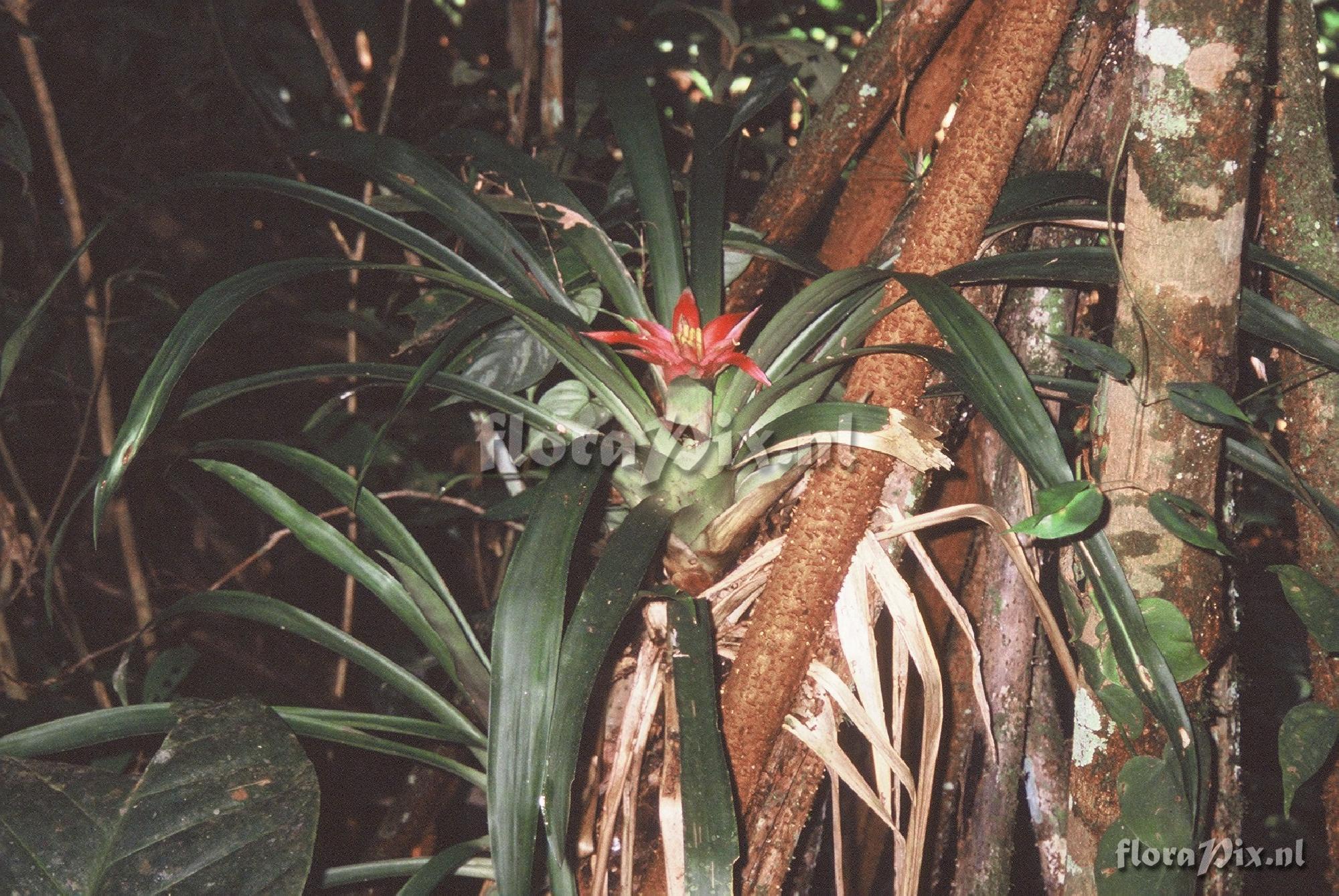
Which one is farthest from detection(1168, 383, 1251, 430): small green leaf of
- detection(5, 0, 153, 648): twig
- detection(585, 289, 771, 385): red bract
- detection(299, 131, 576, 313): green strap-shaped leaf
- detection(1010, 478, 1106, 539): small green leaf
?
detection(5, 0, 153, 648): twig

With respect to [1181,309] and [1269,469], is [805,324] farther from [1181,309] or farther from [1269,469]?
[1269,469]

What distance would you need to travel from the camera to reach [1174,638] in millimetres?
704

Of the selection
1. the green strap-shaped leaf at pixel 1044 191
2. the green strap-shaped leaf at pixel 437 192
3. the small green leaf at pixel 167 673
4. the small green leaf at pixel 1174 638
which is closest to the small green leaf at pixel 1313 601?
the small green leaf at pixel 1174 638

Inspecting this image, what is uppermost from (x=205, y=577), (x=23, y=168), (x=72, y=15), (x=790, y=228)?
(x=72, y=15)

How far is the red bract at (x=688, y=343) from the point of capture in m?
0.82

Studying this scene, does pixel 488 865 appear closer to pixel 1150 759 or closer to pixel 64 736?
pixel 64 736

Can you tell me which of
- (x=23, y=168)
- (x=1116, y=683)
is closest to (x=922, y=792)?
(x=1116, y=683)

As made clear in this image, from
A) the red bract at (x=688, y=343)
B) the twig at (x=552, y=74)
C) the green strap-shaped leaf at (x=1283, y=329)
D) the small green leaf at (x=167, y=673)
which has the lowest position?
the small green leaf at (x=167, y=673)

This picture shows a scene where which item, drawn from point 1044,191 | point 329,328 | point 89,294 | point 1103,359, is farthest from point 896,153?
point 89,294

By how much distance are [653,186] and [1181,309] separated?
1.75 feet

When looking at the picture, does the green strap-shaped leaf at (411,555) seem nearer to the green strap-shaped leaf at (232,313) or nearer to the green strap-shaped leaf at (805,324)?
the green strap-shaped leaf at (232,313)

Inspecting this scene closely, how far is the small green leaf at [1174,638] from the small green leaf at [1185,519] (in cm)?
6

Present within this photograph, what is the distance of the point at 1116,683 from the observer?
730mm

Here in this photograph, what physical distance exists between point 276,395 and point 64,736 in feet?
3.67
